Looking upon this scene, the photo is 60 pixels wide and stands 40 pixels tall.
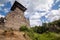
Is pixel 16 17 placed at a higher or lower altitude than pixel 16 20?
higher

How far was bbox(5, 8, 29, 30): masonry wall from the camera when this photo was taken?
3854 centimetres

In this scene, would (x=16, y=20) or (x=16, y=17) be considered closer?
(x=16, y=20)

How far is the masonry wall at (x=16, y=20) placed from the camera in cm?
3854

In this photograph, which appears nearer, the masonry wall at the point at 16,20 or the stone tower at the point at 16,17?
the masonry wall at the point at 16,20

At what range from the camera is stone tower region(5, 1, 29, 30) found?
127 feet

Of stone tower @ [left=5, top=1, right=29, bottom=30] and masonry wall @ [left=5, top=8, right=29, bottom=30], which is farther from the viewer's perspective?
stone tower @ [left=5, top=1, right=29, bottom=30]

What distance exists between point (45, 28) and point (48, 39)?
40.9ft

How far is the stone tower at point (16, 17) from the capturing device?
127 feet

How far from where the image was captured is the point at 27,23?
40969 millimetres

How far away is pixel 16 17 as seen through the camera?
134ft

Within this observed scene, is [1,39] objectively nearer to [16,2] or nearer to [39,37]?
[39,37]

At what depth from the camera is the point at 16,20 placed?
132ft

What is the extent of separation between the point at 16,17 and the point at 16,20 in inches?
32.9

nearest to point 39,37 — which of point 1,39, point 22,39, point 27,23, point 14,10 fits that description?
point 22,39
